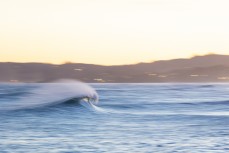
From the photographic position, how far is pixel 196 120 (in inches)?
1062

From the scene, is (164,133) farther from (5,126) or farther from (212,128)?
(5,126)

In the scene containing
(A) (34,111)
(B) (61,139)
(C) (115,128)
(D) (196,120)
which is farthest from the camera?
(A) (34,111)

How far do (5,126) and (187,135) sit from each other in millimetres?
7145

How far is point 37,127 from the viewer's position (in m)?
22.2

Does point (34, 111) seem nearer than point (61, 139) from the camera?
No

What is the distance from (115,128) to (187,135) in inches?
132

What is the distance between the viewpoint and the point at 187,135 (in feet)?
64.8

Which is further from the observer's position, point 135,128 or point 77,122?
point 77,122

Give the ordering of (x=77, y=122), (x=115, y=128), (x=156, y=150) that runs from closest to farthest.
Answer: (x=156, y=150)
(x=115, y=128)
(x=77, y=122)

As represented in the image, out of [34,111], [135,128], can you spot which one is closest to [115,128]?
[135,128]

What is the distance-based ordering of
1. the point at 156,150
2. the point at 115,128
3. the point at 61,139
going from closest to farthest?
the point at 156,150
the point at 61,139
the point at 115,128

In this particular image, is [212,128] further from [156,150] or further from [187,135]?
[156,150]

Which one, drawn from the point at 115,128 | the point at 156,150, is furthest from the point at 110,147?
the point at 115,128

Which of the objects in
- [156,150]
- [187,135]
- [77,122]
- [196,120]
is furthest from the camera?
[196,120]
